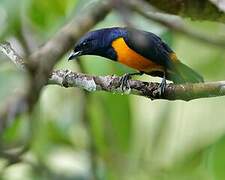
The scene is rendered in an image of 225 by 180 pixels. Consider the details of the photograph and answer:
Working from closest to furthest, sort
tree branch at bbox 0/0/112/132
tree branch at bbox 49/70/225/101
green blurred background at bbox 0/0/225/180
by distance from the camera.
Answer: tree branch at bbox 0/0/112/132, tree branch at bbox 49/70/225/101, green blurred background at bbox 0/0/225/180

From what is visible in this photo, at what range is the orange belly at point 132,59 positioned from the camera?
87 cm

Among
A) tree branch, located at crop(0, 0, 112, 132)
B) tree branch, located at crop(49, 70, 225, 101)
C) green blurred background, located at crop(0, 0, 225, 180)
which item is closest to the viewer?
tree branch, located at crop(0, 0, 112, 132)

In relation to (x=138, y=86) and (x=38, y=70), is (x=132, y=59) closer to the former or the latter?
(x=138, y=86)

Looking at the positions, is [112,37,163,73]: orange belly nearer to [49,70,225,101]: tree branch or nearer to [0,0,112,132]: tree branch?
[49,70,225,101]: tree branch

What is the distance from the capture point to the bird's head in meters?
0.89

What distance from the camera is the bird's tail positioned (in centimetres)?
85

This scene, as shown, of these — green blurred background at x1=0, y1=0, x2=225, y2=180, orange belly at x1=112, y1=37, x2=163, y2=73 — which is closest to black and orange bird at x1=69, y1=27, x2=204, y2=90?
orange belly at x1=112, y1=37, x2=163, y2=73

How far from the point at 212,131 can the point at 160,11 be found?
733 millimetres

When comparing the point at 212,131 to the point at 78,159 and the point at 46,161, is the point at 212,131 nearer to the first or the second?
the point at 46,161

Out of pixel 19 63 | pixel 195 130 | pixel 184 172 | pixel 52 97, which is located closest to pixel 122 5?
pixel 19 63

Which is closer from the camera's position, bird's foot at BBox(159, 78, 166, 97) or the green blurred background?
bird's foot at BBox(159, 78, 166, 97)

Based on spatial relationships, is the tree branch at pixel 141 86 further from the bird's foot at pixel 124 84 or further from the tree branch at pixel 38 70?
the tree branch at pixel 38 70

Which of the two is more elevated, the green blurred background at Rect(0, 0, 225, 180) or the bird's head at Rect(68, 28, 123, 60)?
the bird's head at Rect(68, 28, 123, 60)

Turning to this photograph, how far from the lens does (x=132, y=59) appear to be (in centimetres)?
87
